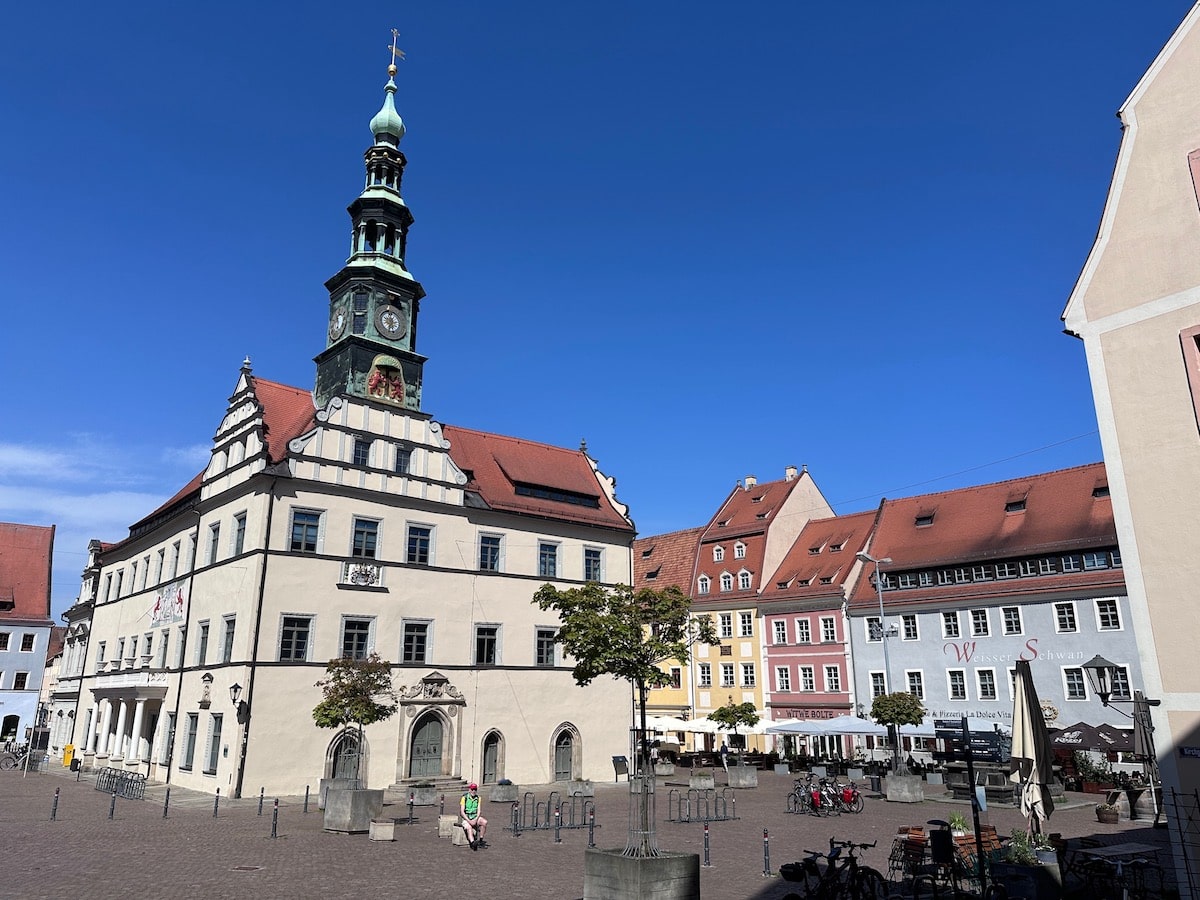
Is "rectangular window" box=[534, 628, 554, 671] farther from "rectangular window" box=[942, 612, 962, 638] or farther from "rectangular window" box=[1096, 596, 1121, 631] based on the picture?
"rectangular window" box=[1096, 596, 1121, 631]

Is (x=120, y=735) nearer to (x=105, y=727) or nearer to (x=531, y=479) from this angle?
(x=105, y=727)

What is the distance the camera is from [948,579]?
45.7 metres

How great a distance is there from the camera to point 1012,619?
42.3m

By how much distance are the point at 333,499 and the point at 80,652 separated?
3202 cm

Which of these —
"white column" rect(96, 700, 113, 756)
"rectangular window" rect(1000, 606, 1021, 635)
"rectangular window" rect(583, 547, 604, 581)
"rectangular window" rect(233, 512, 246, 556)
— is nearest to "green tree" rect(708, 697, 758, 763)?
"rectangular window" rect(583, 547, 604, 581)

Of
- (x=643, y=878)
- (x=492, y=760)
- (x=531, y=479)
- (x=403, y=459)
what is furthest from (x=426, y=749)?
(x=643, y=878)

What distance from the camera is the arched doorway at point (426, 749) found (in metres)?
33.6

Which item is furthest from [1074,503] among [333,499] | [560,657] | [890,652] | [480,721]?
[333,499]

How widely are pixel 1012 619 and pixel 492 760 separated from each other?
85.7 feet

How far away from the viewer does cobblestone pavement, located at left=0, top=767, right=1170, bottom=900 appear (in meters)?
15.0

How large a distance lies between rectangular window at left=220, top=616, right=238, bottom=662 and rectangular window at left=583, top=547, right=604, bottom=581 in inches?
630

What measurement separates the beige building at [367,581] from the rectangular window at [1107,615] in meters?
21.9

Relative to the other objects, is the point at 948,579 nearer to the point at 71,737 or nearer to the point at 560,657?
the point at 560,657

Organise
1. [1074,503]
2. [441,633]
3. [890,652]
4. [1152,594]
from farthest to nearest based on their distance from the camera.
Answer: [890,652] → [1074,503] → [441,633] → [1152,594]
